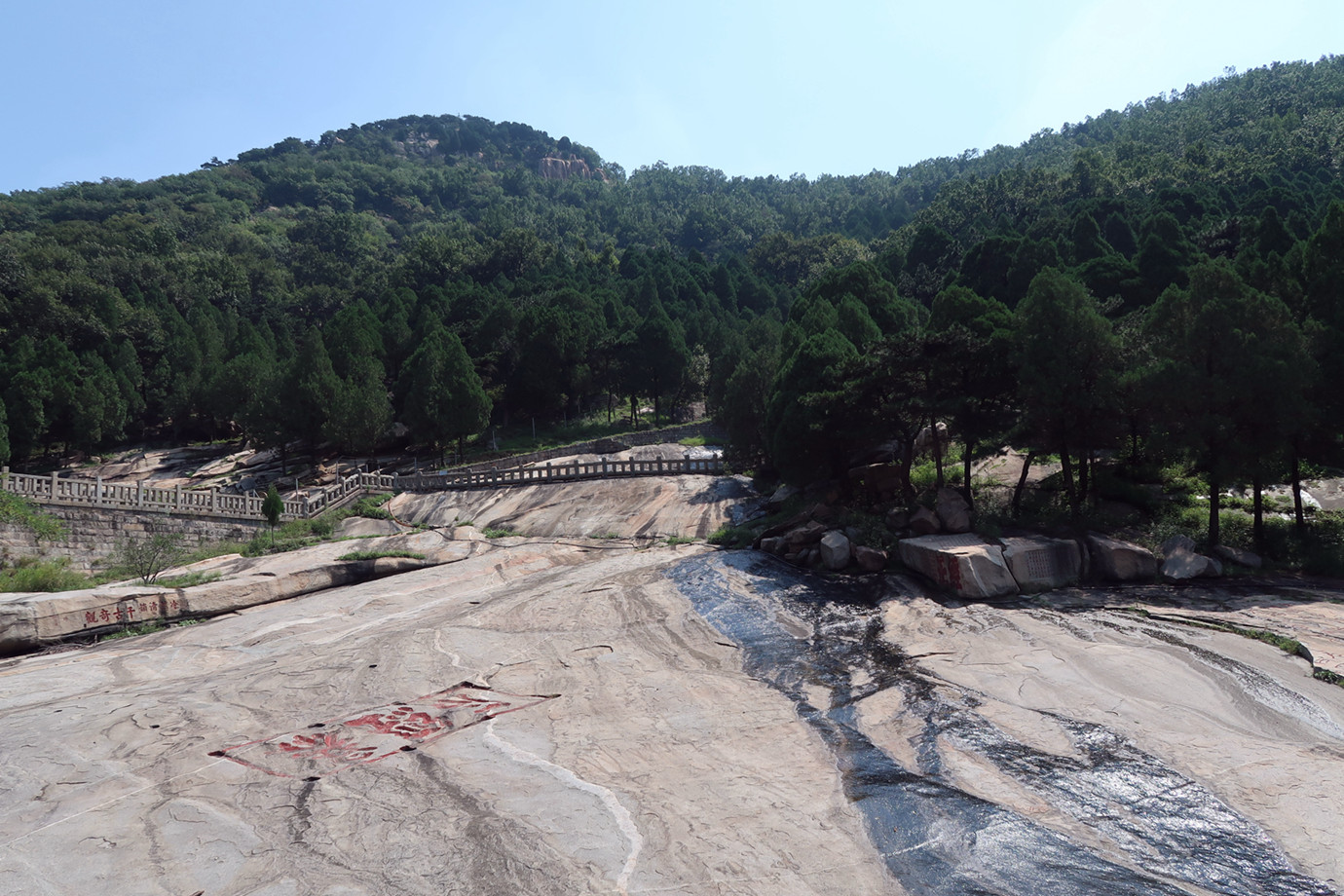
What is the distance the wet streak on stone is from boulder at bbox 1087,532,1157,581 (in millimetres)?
11482

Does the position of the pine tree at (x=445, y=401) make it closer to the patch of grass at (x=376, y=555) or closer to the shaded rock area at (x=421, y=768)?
the patch of grass at (x=376, y=555)

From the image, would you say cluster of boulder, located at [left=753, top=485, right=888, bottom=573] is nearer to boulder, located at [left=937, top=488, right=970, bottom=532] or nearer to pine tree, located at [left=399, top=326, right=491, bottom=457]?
boulder, located at [left=937, top=488, right=970, bottom=532]

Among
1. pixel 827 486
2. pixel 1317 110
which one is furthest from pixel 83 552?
pixel 1317 110

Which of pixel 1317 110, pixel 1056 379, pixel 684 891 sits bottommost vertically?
pixel 684 891

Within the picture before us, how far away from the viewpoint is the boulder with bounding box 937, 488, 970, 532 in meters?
29.1

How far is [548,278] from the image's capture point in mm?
99062

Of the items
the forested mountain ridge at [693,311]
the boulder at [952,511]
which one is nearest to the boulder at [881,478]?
the forested mountain ridge at [693,311]

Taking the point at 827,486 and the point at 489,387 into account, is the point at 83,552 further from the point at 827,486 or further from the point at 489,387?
the point at 489,387

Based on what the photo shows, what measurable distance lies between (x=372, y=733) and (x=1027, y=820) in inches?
446

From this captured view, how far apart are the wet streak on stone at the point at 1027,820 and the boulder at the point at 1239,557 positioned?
46.5ft

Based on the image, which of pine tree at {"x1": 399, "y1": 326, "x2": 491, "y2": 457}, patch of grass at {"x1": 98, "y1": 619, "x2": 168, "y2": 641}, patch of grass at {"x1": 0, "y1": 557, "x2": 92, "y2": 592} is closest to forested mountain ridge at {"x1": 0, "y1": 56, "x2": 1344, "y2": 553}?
pine tree at {"x1": 399, "y1": 326, "x2": 491, "y2": 457}

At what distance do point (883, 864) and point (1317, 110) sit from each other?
15799cm

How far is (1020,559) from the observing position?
83.6 feet

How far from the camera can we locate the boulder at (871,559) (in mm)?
28984
